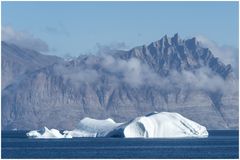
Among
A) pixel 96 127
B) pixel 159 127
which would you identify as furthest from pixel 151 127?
pixel 96 127

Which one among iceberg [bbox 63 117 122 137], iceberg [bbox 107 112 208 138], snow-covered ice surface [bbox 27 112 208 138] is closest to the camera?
iceberg [bbox 107 112 208 138]

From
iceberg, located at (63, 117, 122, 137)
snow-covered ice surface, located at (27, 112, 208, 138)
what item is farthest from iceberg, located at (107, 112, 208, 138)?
iceberg, located at (63, 117, 122, 137)

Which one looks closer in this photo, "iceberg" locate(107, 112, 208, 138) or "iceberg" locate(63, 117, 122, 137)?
"iceberg" locate(107, 112, 208, 138)

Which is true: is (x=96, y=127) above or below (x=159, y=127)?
below

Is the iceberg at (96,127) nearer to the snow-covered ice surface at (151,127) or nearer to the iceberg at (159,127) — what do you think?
the snow-covered ice surface at (151,127)

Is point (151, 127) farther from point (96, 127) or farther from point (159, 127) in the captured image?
point (96, 127)

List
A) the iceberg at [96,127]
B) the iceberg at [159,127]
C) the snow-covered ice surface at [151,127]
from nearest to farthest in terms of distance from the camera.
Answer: the iceberg at [159,127] < the snow-covered ice surface at [151,127] < the iceberg at [96,127]

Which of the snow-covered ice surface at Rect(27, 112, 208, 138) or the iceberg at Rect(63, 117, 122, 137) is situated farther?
the iceberg at Rect(63, 117, 122, 137)

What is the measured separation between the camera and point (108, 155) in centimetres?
7362

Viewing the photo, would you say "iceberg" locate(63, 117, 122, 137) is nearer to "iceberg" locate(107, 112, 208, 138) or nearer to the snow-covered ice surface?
the snow-covered ice surface

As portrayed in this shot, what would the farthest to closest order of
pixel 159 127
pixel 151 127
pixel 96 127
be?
pixel 96 127 → pixel 159 127 → pixel 151 127

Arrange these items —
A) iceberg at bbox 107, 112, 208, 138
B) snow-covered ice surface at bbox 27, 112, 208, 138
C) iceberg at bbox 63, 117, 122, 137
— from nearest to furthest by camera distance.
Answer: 1. iceberg at bbox 107, 112, 208, 138
2. snow-covered ice surface at bbox 27, 112, 208, 138
3. iceberg at bbox 63, 117, 122, 137

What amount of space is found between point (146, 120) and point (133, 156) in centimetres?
3110

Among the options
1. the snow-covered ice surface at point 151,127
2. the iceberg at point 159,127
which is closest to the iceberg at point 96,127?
the snow-covered ice surface at point 151,127
